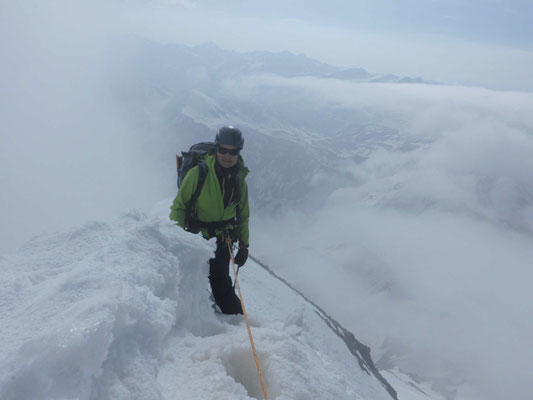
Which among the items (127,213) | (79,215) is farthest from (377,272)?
(127,213)

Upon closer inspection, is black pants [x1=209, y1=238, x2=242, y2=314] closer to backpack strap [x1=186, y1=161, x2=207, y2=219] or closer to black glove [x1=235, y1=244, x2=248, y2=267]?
black glove [x1=235, y1=244, x2=248, y2=267]

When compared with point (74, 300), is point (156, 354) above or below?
below

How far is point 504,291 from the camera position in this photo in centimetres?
18075

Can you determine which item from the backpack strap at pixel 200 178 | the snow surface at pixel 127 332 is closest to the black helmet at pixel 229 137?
the backpack strap at pixel 200 178

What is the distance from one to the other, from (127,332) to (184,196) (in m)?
2.38

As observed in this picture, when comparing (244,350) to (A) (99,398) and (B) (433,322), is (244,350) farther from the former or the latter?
(B) (433,322)

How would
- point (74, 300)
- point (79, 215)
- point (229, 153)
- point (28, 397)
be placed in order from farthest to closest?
point (79, 215)
point (229, 153)
point (74, 300)
point (28, 397)

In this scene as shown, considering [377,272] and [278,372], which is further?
[377,272]

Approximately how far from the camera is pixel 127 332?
11.6 ft

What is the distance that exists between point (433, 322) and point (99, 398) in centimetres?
16391

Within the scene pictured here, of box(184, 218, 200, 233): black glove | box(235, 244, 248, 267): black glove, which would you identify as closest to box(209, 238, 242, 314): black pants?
box(235, 244, 248, 267): black glove

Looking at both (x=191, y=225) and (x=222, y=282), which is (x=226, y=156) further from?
(x=222, y=282)

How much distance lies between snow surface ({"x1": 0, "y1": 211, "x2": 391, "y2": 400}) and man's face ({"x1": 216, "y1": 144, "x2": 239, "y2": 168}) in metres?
1.67

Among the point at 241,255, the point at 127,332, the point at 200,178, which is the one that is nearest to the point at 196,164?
the point at 200,178
